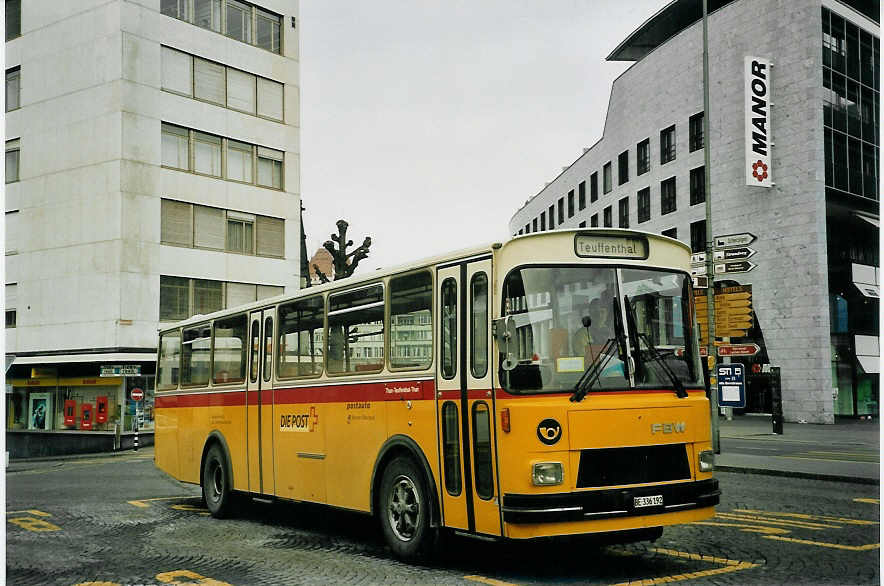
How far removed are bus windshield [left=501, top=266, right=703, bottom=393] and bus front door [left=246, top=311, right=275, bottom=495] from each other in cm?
502

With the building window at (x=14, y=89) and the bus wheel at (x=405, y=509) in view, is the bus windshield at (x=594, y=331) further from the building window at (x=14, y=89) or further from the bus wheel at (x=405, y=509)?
the building window at (x=14, y=89)

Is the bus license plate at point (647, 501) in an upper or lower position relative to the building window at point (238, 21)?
lower

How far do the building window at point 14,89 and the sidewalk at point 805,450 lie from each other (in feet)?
74.1

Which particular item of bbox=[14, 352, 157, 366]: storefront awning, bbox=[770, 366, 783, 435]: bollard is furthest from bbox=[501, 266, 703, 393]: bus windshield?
bbox=[14, 352, 157, 366]: storefront awning

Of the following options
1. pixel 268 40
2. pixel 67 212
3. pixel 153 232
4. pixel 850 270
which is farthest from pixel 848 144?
pixel 67 212

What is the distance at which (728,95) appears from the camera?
133 feet

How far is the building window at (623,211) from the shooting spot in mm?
→ 49844

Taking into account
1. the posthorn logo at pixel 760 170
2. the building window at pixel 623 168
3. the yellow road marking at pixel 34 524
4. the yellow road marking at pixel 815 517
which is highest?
the building window at pixel 623 168

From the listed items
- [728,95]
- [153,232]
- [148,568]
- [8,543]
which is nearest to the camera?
[148,568]

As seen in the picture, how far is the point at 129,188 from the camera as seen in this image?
36188mm

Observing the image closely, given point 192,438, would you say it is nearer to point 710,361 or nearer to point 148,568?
point 148,568

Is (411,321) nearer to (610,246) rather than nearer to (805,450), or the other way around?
(610,246)

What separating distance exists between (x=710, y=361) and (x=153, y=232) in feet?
73.9

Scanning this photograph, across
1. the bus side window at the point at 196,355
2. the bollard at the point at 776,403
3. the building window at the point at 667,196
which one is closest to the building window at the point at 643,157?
the building window at the point at 667,196
